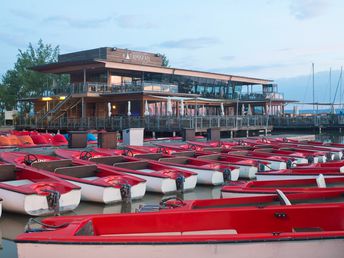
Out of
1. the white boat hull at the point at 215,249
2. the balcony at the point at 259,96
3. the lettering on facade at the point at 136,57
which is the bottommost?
the white boat hull at the point at 215,249

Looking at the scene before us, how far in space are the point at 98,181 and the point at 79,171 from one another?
4.84ft

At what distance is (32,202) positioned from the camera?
9031 millimetres

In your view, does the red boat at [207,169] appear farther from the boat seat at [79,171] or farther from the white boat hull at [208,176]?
the boat seat at [79,171]

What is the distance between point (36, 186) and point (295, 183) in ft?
19.4

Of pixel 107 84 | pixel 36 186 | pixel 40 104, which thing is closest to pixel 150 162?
pixel 36 186

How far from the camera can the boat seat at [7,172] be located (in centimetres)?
1099

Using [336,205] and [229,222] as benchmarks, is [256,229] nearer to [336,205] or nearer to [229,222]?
[229,222]

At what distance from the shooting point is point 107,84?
3794cm

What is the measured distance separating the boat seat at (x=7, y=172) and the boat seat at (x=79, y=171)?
1131 millimetres

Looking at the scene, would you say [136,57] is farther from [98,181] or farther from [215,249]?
[215,249]

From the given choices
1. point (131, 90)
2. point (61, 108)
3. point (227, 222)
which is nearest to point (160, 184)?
point (227, 222)

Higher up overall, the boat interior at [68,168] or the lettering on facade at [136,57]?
the lettering on facade at [136,57]

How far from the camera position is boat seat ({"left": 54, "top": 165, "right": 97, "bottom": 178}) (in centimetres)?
1169

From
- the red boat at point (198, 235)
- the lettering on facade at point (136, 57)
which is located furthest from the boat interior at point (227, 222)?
the lettering on facade at point (136, 57)
